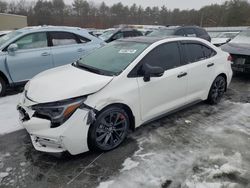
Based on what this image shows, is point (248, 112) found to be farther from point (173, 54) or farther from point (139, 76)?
point (139, 76)

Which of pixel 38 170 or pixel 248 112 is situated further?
pixel 248 112

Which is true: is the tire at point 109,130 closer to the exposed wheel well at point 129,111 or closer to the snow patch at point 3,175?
the exposed wheel well at point 129,111

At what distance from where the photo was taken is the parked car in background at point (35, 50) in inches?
223

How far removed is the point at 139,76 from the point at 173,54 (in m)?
0.97

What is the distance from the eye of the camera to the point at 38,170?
2.94 metres

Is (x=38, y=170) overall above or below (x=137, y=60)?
below

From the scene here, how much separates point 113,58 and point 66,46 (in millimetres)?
3116

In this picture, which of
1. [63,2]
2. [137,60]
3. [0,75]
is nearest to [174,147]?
[137,60]

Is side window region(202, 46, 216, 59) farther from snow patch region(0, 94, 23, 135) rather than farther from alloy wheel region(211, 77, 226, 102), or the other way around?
snow patch region(0, 94, 23, 135)

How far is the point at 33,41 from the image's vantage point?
6.07m

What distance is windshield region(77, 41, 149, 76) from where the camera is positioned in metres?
3.56

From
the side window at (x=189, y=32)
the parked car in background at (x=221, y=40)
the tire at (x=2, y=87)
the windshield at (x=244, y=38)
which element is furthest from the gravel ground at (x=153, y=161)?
the side window at (x=189, y=32)

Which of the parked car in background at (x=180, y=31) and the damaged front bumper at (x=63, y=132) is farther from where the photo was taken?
the parked car in background at (x=180, y=31)

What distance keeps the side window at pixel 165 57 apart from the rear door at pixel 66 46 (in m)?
3.37
